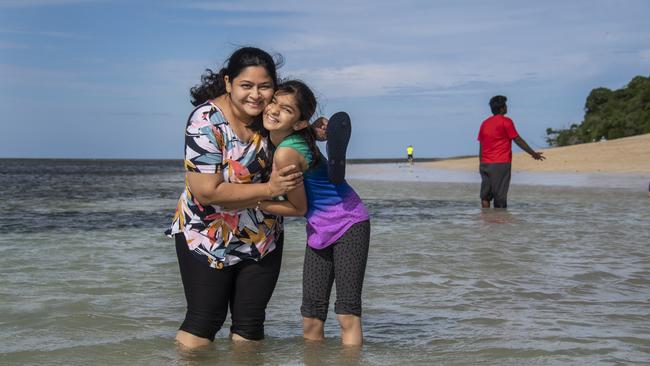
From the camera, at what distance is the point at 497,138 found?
41.3ft

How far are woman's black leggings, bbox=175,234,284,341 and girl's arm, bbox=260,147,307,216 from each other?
339 millimetres

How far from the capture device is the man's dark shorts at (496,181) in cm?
1282

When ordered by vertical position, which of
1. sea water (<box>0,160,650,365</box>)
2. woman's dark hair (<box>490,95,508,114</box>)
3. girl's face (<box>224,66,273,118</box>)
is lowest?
sea water (<box>0,160,650,365</box>)

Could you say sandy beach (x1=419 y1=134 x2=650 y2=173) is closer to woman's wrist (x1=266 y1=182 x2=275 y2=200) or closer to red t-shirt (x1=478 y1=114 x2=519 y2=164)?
red t-shirt (x1=478 y1=114 x2=519 y2=164)

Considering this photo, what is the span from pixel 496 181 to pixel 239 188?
960 cm

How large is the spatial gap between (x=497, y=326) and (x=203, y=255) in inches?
83.0

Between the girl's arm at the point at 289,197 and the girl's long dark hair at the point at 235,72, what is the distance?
292 mm

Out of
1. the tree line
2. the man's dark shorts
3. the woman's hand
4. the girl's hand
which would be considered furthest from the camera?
the tree line

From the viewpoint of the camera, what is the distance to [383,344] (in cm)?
492

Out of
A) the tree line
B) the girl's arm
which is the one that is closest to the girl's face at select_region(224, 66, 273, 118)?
the girl's arm

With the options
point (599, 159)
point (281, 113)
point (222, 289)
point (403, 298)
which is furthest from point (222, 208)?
point (599, 159)

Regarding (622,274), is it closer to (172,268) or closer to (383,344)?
(383,344)

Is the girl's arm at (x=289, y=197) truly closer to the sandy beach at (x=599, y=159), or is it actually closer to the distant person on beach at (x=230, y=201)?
the distant person on beach at (x=230, y=201)

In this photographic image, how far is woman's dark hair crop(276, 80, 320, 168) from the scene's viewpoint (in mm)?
4109
